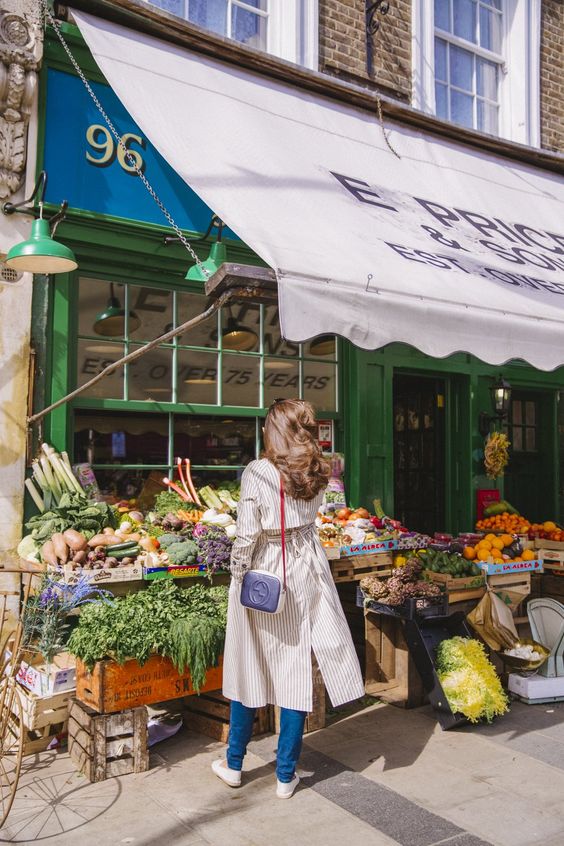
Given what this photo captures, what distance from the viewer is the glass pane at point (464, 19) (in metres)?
9.22

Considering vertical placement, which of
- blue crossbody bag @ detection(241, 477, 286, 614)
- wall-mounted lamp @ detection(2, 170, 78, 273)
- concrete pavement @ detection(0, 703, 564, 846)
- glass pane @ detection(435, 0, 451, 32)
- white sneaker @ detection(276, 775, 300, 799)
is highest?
glass pane @ detection(435, 0, 451, 32)

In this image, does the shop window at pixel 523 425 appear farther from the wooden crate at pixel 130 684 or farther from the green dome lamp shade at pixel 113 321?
the wooden crate at pixel 130 684

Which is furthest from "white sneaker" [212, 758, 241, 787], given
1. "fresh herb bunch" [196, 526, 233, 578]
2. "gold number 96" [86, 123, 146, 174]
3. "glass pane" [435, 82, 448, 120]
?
"glass pane" [435, 82, 448, 120]

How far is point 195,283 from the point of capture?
6.60 m

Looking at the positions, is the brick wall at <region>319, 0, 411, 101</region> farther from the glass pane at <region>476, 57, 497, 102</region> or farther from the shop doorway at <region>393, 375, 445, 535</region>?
the shop doorway at <region>393, 375, 445, 535</region>

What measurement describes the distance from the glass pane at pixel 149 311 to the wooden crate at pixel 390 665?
9.87ft

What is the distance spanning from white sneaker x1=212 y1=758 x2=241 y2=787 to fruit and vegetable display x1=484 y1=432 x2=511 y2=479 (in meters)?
5.52

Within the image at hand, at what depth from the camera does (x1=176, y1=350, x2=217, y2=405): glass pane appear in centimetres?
652

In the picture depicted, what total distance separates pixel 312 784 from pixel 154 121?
173 inches

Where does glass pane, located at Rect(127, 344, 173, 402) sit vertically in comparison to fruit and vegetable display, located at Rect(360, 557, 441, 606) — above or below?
above

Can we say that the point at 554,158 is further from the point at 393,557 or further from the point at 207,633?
the point at 207,633

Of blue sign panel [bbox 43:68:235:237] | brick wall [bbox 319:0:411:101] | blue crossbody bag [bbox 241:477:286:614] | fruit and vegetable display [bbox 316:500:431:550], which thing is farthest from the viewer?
brick wall [bbox 319:0:411:101]

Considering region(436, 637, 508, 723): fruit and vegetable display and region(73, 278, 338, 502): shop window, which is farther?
region(73, 278, 338, 502): shop window

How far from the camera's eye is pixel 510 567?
641cm
